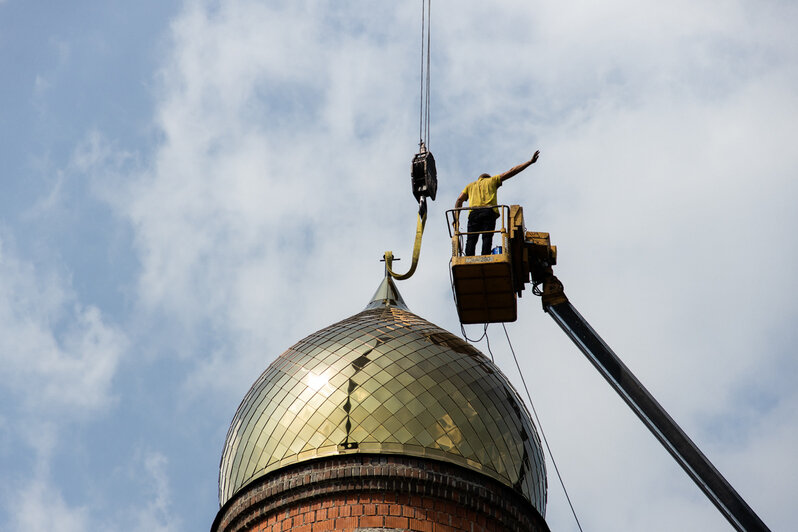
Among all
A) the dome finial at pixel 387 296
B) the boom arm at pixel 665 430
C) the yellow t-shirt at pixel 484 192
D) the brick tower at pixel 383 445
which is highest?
the dome finial at pixel 387 296

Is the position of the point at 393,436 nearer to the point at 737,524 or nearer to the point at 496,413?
the point at 496,413

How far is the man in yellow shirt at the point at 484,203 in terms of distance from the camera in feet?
57.4

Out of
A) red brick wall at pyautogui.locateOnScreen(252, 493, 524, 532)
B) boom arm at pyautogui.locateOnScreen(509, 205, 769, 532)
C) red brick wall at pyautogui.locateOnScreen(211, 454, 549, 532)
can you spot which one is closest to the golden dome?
red brick wall at pyautogui.locateOnScreen(211, 454, 549, 532)

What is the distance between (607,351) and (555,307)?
960 mm

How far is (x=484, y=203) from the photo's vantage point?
17.8 metres

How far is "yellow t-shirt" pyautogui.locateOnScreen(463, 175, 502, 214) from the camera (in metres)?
17.8

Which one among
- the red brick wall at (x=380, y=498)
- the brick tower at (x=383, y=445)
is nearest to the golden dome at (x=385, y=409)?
the brick tower at (x=383, y=445)

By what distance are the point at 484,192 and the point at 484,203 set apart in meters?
0.16

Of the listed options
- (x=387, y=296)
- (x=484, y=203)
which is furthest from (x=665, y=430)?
(x=387, y=296)

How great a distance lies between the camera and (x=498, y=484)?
1905cm

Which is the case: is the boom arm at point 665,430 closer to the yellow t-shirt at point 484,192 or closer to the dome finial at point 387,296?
the yellow t-shirt at point 484,192

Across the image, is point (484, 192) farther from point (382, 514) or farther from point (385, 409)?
point (382, 514)

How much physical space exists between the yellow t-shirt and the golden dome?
Answer: 2776 millimetres

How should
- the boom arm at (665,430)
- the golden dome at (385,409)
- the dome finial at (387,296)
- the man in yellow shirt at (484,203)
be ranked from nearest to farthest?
the boom arm at (665,430) < the man in yellow shirt at (484,203) < the golden dome at (385,409) < the dome finial at (387,296)
